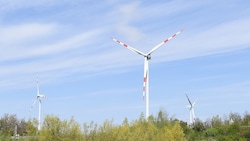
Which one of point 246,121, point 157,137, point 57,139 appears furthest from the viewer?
A: point 246,121

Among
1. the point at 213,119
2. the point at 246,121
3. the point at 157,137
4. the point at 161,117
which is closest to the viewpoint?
the point at 157,137

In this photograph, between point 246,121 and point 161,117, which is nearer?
point 161,117

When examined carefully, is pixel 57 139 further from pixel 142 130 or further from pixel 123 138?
pixel 142 130

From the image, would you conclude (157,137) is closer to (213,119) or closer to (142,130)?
(142,130)

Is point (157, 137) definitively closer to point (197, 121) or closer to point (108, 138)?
point (108, 138)

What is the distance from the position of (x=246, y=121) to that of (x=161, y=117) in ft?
118

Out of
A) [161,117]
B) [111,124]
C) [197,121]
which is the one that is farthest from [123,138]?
[197,121]

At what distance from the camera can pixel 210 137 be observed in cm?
7800

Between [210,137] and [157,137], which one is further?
[210,137]

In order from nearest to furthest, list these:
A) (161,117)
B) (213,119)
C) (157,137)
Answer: (157,137), (161,117), (213,119)

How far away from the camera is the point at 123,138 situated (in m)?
36.8

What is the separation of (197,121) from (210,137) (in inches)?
550

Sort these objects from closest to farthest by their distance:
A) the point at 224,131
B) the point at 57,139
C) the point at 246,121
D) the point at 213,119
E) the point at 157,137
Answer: the point at 57,139 → the point at 157,137 → the point at 224,131 → the point at 246,121 → the point at 213,119

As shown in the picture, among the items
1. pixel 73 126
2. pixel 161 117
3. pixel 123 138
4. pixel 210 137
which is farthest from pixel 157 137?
pixel 210 137
